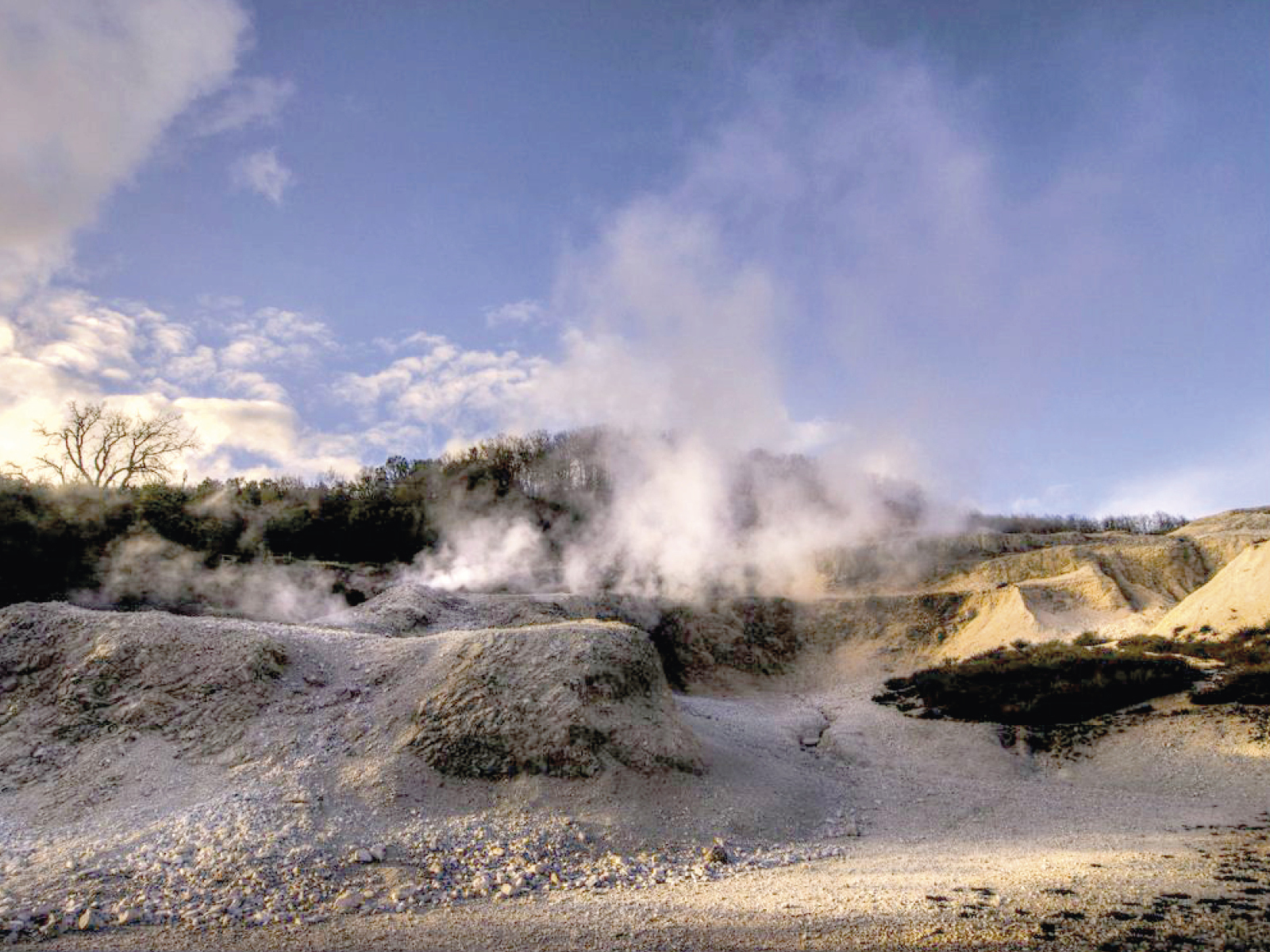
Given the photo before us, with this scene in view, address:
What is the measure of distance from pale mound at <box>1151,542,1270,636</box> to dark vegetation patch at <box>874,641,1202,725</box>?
3.04 m

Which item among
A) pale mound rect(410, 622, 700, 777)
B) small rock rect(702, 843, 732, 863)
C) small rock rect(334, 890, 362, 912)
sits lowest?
small rock rect(702, 843, 732, 863)

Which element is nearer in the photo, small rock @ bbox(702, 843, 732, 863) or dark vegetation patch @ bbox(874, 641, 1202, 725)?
small rock @ bbox(702, 843, 732, 863)

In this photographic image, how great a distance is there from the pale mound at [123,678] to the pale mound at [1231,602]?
1023 inches

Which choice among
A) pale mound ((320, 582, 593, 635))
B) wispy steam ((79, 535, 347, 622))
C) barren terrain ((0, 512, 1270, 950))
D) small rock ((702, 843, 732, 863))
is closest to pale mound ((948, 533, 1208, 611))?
barren terrain ((0, 512, 1270, 950))

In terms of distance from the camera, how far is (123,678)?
548 inches

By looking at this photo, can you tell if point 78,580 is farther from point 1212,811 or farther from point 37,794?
point 1212,811

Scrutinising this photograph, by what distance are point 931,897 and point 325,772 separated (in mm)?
8845

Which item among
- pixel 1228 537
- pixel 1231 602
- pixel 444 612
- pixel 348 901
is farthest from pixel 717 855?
pixel 1228 537

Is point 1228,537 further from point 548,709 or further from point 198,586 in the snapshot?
point 198,586

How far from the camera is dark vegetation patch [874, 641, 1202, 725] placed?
18547mm

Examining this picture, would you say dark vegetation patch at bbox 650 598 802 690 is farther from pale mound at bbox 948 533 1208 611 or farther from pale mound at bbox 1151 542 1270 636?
pale mound at bbox 1151 542 1270 636

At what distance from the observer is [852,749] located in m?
18.2

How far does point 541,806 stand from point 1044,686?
1493cm

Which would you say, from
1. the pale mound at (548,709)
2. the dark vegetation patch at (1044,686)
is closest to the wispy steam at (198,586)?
the pale mound at (548,709)
